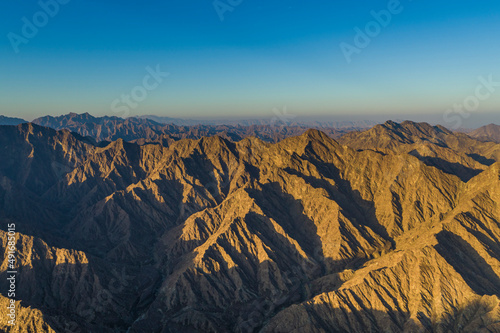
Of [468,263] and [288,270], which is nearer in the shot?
[468,263]

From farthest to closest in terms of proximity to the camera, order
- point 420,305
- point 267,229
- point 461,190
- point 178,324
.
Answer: point 461,190, point 267,229, point 178,324, point 420,305

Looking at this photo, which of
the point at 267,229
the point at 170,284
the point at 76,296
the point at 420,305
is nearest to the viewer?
the point at 420,305

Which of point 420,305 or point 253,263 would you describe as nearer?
point 420,305

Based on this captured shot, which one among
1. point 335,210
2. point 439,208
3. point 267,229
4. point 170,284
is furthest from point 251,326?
point 439,208

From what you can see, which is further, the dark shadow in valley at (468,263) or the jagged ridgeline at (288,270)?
the dark shadow in valley at (468,263)

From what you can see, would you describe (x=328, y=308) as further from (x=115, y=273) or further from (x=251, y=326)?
(x=115, y=273)

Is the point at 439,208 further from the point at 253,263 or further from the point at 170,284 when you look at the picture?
the point at 170,284

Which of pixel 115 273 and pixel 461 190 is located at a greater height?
pixel 461 190

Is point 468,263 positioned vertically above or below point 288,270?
above

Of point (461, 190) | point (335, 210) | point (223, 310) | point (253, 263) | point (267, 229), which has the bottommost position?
point (223, 310)

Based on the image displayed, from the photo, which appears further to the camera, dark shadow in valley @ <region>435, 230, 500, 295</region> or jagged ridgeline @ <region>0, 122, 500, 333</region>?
dark shadow in valley @ <region>435, 230, 500, 295</region>
